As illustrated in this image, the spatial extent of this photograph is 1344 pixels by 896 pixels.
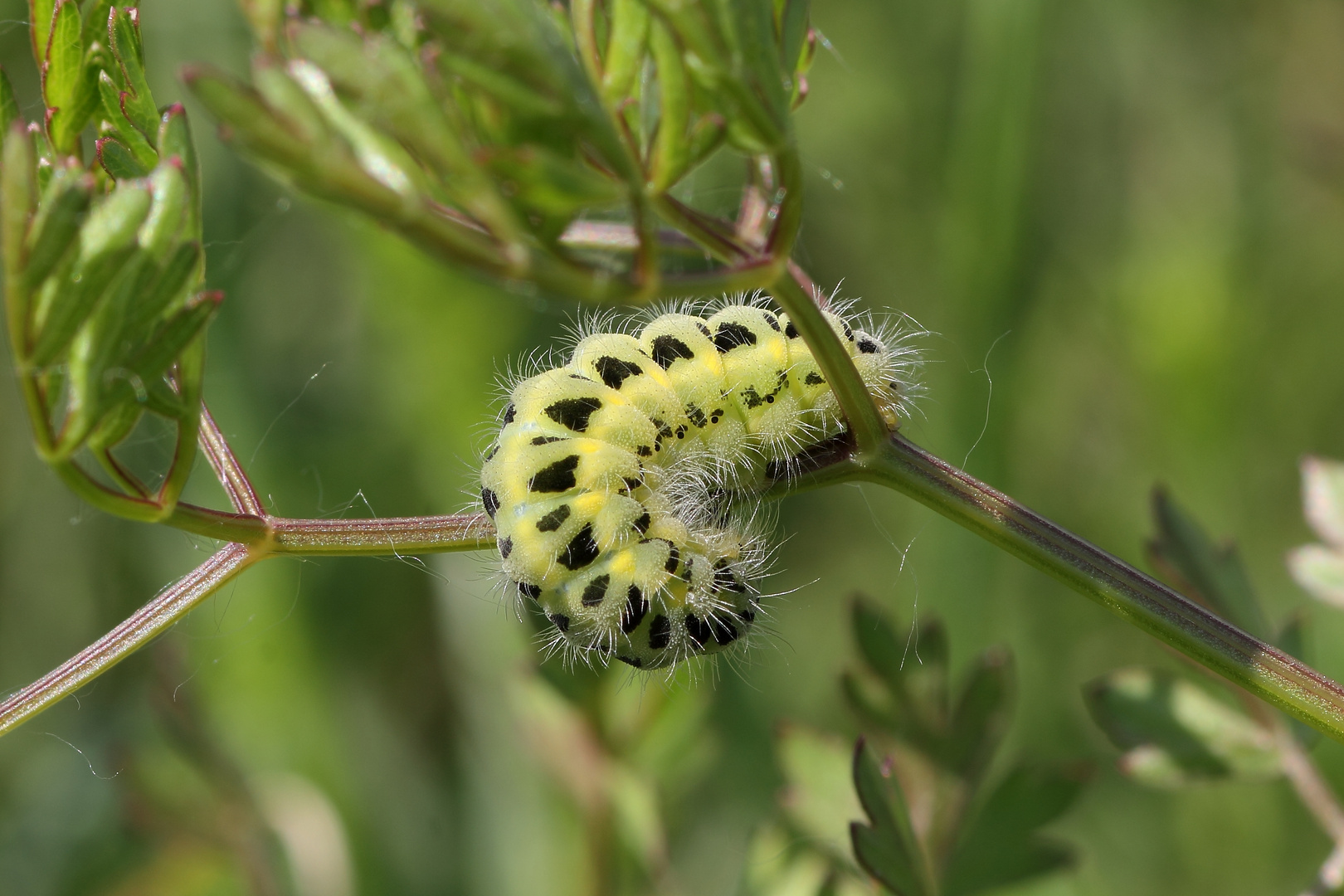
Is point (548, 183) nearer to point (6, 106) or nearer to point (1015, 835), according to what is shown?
point (6, 106)

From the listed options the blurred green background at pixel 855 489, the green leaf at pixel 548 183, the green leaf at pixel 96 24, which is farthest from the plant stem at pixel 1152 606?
the blurred green background at pixel 855 489

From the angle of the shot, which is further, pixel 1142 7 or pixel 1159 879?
pixel 1142 7

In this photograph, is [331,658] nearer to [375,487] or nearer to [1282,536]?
[375,487]

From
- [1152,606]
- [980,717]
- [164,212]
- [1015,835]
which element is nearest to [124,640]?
[164,212]

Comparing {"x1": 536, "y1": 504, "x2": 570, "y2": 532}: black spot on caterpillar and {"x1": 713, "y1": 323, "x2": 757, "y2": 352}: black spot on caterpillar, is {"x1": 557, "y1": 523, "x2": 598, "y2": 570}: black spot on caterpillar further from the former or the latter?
{"x1": 713, "y1": 323, "x2": 757, "y2": 352}: black spot on caterpillar

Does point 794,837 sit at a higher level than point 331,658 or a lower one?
higher

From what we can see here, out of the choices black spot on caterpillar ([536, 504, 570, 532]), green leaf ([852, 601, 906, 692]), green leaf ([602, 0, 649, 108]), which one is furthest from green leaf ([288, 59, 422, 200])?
green leaf ([852, 601, 906, 692])

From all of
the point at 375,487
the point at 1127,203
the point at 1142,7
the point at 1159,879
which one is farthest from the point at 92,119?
the point at 1142,7
